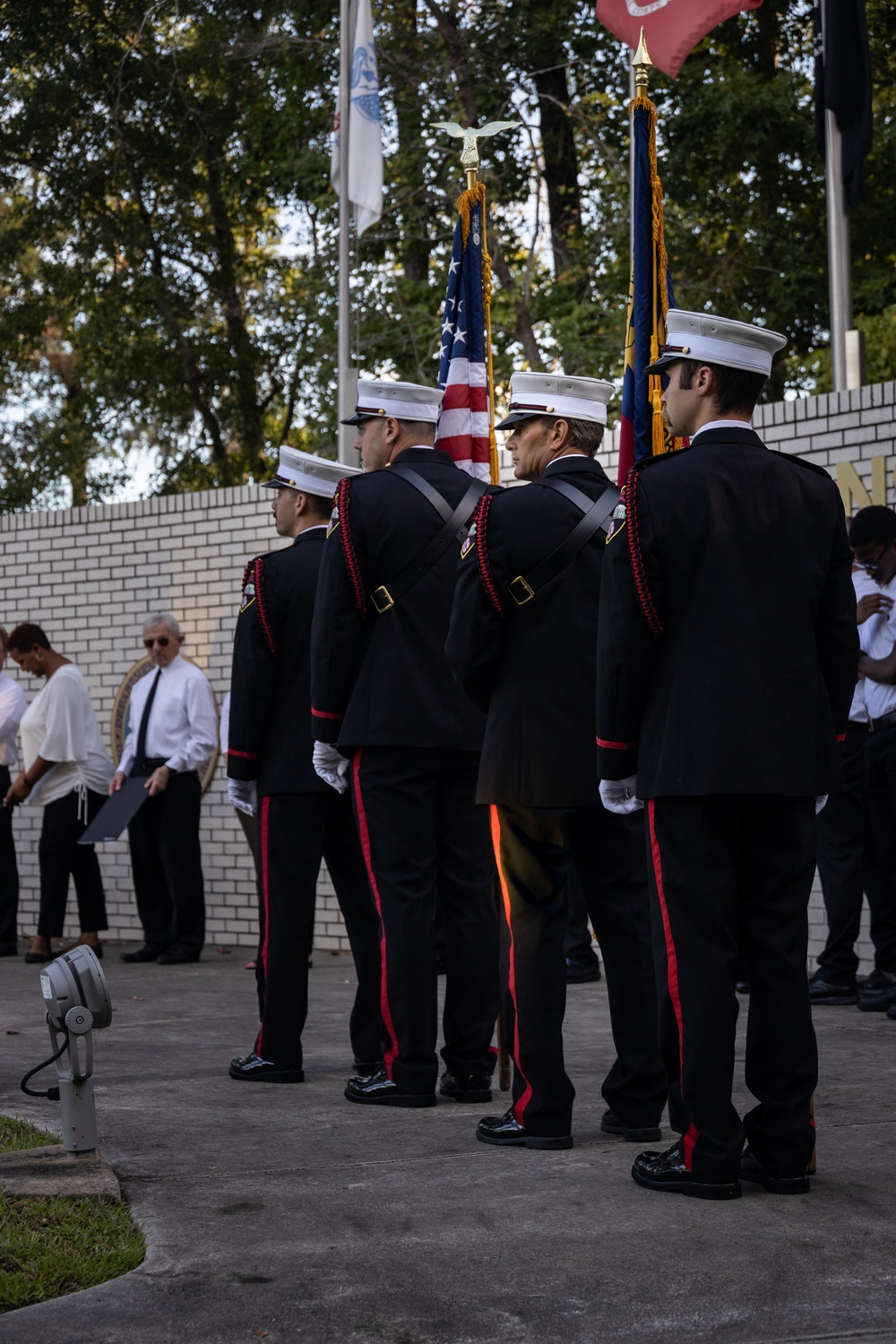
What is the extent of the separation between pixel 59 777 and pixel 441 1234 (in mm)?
6607

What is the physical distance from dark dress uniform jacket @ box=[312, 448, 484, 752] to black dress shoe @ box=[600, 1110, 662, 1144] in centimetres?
118

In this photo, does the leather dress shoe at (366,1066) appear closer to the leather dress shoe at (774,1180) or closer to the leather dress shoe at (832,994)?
the leather dress shoe at (774,1180)

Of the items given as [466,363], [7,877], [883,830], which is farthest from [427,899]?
[7,877]

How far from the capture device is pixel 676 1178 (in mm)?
3807

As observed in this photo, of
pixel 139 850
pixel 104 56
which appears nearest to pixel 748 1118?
pixel 139 850

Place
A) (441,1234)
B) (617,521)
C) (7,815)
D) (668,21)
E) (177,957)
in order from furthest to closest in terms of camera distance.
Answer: (668,21) < (7,815) < (177,957) < (617,521) < (441,1234)

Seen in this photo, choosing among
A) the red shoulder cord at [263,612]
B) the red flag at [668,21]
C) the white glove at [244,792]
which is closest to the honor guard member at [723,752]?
the red shoulder cord at [263,612]

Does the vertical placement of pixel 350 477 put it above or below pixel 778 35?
below

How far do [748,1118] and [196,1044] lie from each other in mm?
3027

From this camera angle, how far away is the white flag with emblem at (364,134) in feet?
43.9

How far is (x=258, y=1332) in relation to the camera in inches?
113

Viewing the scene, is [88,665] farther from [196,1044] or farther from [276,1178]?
[276,1178]

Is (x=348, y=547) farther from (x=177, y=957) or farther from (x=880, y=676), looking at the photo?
(x=177, y=957)

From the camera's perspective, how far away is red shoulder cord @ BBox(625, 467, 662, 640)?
380 cm
